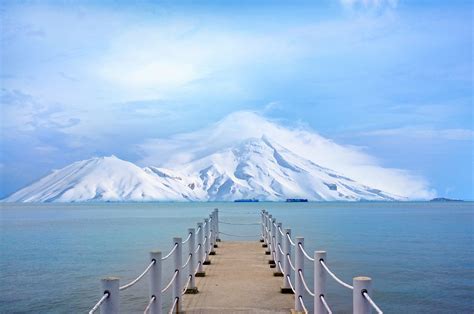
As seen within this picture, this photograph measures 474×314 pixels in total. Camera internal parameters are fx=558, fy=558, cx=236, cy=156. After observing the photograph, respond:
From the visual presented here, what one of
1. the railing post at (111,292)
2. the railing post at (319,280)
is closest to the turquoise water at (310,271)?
the railing post at (319,280)

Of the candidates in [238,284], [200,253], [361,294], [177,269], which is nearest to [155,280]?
[177,269]

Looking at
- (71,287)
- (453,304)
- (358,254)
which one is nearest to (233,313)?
(453,304)

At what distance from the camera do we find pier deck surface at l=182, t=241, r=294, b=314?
30.3 feet

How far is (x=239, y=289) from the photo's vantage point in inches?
426

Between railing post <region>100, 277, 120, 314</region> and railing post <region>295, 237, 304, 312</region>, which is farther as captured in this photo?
railing post <region>295, 237, 304, 312</region>

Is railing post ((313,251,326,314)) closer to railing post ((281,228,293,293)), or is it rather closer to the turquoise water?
railing post ((281,228,293,293))

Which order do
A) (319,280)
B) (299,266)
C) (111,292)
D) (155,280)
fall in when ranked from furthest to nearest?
(299,266)
(155,280)
(319,280)
(111,292)

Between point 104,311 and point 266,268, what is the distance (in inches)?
338

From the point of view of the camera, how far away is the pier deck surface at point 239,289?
9.23 meters

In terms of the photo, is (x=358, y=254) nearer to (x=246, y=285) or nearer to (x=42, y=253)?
(x=42, y=253)

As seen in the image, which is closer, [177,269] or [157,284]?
[157,284]

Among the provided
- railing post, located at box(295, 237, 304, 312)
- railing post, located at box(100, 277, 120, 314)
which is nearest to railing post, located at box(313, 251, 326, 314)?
railing post, located at box(295, 237, 304, 312)

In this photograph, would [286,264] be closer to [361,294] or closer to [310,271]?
[361,294]

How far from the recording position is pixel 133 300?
16625 millimetres
